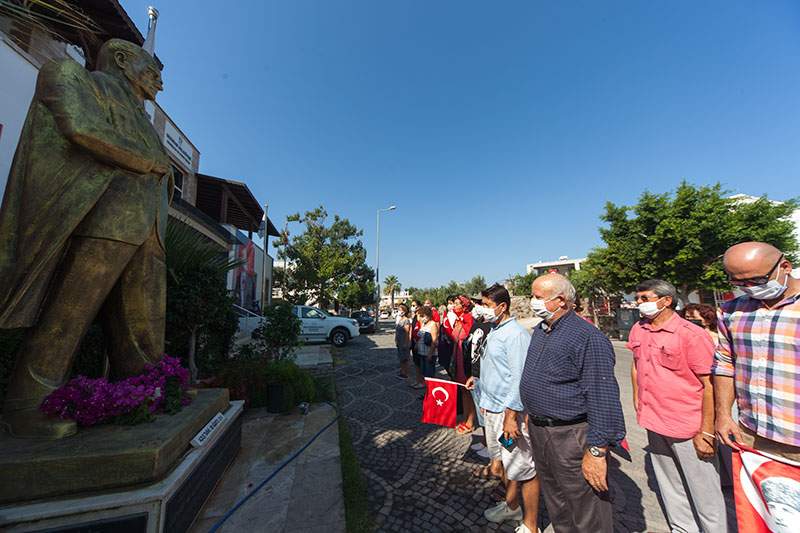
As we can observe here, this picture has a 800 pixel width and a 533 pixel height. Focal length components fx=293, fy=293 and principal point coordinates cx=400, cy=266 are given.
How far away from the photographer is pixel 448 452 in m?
3.55

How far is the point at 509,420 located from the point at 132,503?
246cm

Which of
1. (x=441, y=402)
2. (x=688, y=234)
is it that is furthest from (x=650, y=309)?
(x=688, y=234)

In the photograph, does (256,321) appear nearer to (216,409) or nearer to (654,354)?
(216,409)

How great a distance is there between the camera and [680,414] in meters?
2.10

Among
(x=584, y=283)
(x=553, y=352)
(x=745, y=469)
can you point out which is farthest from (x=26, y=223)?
(x=584, y=283)

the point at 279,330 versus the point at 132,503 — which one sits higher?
the point at 279,330

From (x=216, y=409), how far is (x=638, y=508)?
3.94 meters

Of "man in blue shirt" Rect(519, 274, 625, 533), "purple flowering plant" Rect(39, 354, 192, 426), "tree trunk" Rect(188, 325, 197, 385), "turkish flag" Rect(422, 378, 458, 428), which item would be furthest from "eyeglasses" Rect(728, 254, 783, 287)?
"tree trunk" Rect(188, 325, 197, 385)

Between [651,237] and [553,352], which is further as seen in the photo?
[651,237]

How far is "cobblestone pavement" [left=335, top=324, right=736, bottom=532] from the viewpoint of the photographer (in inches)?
94.0

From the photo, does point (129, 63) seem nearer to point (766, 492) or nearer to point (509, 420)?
point (509, 420)

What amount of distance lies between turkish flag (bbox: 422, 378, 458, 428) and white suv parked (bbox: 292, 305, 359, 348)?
9393 mm

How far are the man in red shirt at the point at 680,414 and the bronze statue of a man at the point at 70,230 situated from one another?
4.23 metres

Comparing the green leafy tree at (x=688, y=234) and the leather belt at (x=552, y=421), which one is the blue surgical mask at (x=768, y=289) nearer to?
the leather belt at (x=552, y=421)
